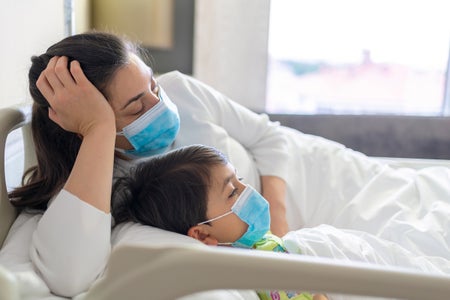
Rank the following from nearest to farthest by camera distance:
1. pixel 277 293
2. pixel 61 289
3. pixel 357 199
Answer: pixel 61 289, pixel 277 293, pixel 357 199

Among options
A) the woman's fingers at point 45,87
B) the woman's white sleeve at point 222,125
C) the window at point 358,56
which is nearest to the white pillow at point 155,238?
the woman's fingers at point 45,87

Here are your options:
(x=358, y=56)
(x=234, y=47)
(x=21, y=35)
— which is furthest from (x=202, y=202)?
(x=358, y=56)

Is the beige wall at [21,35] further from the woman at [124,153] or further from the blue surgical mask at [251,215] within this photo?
the blue surgical mask at [251,215]

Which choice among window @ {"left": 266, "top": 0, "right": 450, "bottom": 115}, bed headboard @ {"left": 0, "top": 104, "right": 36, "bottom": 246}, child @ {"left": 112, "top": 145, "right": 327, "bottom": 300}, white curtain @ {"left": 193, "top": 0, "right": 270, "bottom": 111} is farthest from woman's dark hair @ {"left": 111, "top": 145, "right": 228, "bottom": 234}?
window @ {"left": 266, "top": 0, "right": 450, "bottom": 115}

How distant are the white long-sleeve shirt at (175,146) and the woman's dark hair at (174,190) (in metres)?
0.13

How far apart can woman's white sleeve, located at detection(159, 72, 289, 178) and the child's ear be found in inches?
15.5

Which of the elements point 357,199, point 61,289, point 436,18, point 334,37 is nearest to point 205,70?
point 334,37

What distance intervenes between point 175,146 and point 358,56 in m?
1.65

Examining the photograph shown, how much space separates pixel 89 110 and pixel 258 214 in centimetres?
43

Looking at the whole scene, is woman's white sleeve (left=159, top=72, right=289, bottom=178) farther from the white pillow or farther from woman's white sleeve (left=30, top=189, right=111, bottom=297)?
woman's white sleeve (left=30, top=189, right=111, bottom=297)

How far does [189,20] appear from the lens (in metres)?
2.75

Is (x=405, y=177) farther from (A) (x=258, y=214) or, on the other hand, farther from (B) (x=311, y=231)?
(A) (x=258, y=214)

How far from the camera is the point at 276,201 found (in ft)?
4.92

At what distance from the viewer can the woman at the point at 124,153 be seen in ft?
3.24
